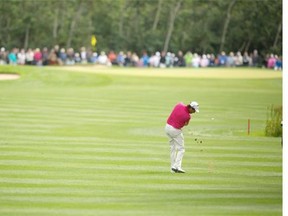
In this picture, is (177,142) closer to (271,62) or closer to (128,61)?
(128,61)

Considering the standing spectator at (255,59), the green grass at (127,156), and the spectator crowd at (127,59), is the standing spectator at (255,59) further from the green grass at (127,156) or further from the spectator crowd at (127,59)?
the green grass at (127,156)

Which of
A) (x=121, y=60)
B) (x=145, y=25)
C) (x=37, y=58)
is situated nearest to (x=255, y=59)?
(x=121, y=60)

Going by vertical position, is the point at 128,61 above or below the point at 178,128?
below

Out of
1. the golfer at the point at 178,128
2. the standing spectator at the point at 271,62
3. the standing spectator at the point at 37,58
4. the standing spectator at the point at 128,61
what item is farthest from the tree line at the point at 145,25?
the golfer at the point at 178,128

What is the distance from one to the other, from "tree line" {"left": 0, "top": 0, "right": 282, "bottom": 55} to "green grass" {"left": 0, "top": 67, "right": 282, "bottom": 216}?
141 ft

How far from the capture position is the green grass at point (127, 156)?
75.4 feet

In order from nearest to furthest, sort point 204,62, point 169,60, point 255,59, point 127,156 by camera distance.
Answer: point 127,156 < point 169,60 < point 204,62 < point 255,59

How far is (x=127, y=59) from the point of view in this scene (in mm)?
91125

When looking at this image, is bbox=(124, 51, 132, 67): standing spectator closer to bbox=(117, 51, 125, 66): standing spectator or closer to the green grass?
bbox=(117, 51, 125, 66): standing spectator

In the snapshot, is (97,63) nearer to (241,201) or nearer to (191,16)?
(191,16)

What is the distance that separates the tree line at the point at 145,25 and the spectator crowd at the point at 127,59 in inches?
180

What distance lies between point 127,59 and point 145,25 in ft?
79.2
